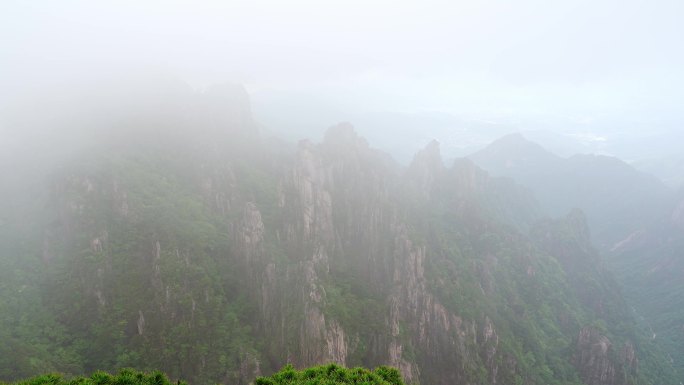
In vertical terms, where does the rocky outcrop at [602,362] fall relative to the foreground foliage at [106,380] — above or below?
below

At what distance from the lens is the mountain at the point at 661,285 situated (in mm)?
137500

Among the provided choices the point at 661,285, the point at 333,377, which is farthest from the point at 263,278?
the point at 661,285

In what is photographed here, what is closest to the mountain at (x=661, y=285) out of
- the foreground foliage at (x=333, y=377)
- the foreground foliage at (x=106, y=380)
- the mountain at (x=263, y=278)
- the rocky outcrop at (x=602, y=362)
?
the mountain at (x=263, y=278)

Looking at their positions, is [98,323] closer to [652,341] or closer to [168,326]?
[168,326]

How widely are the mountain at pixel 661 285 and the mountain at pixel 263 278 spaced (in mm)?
13219

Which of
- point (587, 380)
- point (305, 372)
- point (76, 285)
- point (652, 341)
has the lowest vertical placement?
point (652, 341)

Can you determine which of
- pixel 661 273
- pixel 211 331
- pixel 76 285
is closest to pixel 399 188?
pixel 211 331

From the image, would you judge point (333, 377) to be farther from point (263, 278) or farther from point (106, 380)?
point (263, 278)

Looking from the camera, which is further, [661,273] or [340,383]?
[661,273]

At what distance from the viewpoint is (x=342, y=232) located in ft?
337

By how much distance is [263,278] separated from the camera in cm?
7875

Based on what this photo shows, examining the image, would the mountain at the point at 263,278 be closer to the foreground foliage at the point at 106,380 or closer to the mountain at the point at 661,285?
the mountain at the point at 661,285

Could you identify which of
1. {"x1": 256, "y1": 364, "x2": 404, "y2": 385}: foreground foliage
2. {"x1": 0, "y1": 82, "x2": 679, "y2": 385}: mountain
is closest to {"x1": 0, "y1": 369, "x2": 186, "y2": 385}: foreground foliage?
{"x1": 256, "y1": 364, "x2": 404, "y2": 385}: foreground foliage

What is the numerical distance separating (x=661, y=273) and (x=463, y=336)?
14005 centimetres
